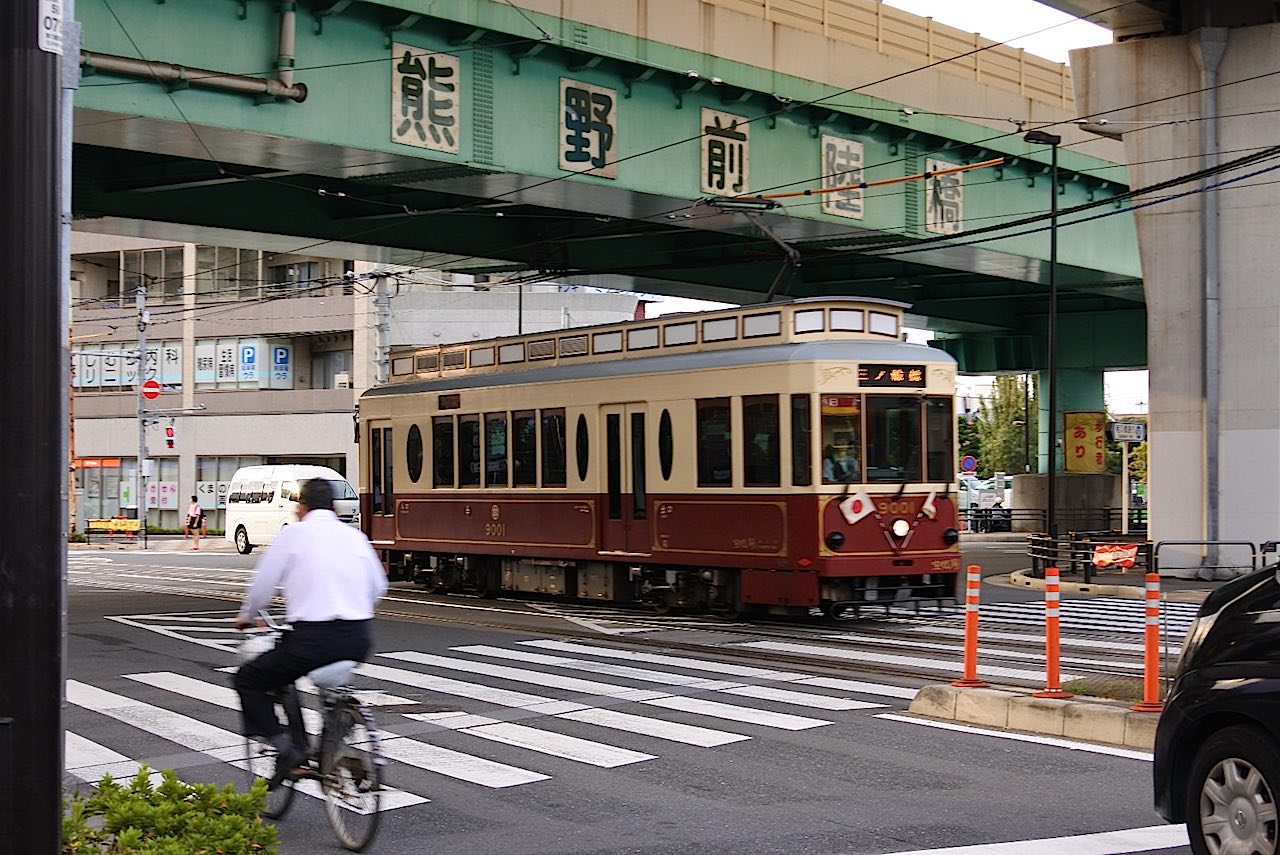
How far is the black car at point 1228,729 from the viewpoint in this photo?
6426mm

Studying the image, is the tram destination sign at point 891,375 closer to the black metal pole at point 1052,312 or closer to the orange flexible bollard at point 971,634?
the orange flexible bollard at point 971,634

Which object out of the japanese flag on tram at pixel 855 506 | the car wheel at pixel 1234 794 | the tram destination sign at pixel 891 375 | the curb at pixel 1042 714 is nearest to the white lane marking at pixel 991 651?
the japanese flag on tram at pixel 855 506

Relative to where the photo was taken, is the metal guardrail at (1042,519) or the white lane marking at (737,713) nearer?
the white lane marking at (737,713)

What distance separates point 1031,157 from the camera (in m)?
31.6

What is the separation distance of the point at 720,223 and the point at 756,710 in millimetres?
15651

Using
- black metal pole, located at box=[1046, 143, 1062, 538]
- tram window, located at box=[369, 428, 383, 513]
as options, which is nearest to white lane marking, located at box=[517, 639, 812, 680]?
tram window, located at box=[369, 428, 383, 513]

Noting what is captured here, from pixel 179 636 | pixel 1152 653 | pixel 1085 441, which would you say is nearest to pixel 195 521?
pixel 1085 441

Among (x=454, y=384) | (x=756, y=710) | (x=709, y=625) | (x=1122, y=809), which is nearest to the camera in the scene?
(x=1122, y=809)

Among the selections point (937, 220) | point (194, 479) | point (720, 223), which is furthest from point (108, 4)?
point (194, 479)

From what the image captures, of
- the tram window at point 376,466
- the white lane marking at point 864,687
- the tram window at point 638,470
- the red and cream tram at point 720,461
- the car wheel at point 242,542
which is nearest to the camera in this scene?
the white lane marking at point 864,687

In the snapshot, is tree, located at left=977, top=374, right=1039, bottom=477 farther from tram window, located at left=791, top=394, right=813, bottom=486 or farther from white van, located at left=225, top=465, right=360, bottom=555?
tram window, located at left=791, top=394, right=813, bottom=486

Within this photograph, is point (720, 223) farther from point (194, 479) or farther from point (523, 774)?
point (194, 479)

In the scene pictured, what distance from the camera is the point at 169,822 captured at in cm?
654

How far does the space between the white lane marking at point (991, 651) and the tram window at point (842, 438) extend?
190cm
